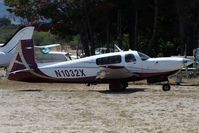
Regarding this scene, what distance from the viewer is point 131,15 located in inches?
1035

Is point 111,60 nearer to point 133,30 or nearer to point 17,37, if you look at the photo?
point 17,37

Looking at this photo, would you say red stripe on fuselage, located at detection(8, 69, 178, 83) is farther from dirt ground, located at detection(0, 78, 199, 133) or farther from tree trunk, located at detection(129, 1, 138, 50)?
tree trunk, located at detection(129, 1, 138, 50)

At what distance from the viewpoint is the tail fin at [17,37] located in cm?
2212

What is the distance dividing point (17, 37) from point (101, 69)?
9025 millimetres

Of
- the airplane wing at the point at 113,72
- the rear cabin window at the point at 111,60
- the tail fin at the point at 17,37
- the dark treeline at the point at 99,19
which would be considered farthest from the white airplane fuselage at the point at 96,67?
the dark treeline at the point at 99,19

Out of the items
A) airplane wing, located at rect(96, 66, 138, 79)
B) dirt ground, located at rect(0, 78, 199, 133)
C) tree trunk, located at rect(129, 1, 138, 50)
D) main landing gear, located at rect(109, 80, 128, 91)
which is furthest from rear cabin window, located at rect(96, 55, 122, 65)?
tree trunk, located at rect(129, 1, 138, 50)

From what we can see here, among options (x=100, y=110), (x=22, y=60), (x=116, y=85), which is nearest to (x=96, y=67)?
(x=116, y=85)

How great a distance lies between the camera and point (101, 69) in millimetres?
16828

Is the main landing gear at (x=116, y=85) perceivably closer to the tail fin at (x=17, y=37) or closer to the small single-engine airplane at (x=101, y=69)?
the small single-engine airplane at (x=101, y=69)

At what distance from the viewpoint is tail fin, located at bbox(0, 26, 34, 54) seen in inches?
871

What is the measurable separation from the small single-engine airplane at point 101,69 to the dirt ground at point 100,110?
0.55 metres

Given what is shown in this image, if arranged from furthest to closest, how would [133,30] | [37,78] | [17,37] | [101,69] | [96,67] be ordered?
1. [133,30]
2. [17,37]
3. [37,78]
4. [96,67]
5. [101,69]

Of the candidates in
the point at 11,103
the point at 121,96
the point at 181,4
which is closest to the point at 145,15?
the point at 181,4

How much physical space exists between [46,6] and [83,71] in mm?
11894
